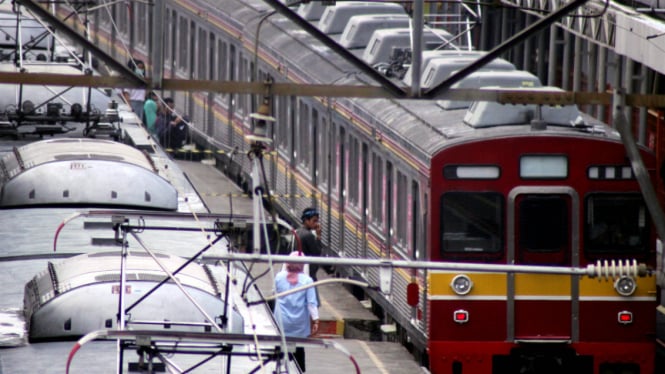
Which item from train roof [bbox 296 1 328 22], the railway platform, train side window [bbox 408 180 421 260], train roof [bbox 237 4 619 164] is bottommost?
the railway platform

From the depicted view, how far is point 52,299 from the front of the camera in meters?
9.79

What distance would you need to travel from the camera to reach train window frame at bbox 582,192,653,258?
14.9m

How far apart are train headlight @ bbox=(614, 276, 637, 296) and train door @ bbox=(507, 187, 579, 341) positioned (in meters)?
0.36

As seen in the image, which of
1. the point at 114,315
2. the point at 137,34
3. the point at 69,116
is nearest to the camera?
the point at 114,315

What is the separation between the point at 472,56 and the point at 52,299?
9.20m

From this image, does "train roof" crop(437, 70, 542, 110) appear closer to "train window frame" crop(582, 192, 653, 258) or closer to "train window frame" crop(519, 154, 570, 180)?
"train window frame" crop(519, 154, 570, 180)

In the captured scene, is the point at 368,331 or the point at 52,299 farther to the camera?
the point at 368,331

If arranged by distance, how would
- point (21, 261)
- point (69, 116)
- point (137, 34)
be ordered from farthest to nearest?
1. point (137, 34)
2. point (69, 116)
3. point (21, 261)

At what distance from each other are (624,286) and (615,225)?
548 mm

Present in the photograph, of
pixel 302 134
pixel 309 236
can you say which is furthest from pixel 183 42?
pixel 309 236

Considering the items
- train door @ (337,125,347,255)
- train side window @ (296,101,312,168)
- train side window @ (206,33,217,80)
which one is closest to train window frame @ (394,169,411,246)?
train door @ (337,125,347,255)

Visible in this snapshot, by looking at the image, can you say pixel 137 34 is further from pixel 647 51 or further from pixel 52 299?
pixel 52 299

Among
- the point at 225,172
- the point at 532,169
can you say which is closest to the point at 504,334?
the point at 532,169

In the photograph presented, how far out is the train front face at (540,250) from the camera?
14.8m
